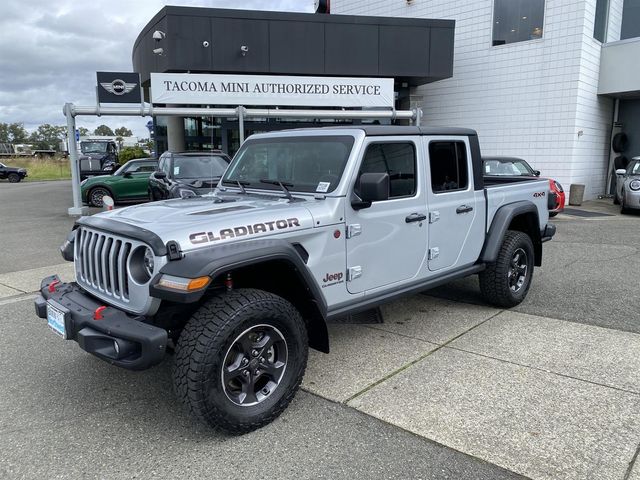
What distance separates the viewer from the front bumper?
2824 millimetres

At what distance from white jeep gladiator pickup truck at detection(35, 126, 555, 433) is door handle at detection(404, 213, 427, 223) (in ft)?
0.04

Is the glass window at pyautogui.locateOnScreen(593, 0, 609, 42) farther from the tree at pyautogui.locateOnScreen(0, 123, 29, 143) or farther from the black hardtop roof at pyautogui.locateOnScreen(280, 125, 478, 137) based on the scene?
the tree at pyautogui.locateOnScreen(0, 123, 29, 143)

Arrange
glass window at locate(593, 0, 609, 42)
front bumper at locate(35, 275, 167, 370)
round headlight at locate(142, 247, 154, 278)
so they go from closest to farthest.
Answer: front bumper at locate(35, 275, 167, 370)
round headlight at locate(142, 247, 154, 278)
glass window at locate(593, 0, 609, 42)

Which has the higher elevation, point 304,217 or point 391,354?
point 304,217

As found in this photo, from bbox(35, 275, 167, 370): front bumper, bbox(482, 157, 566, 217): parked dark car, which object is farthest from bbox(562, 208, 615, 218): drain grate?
bbox(35, 275, 167, 370): front bumper

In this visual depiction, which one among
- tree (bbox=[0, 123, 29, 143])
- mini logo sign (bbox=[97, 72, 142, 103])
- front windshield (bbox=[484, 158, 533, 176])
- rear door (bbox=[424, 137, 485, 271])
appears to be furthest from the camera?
tree (bbox=[0, 123, 29, 143])

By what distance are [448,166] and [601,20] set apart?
1498 centimetres

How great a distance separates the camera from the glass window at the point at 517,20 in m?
16.0

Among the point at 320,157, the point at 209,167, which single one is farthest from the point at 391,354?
the point at 209,167

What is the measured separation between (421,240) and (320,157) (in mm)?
1126

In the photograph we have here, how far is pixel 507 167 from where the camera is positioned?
40.7 feet

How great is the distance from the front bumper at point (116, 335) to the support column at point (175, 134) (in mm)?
15256

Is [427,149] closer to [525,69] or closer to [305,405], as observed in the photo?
[305,405]

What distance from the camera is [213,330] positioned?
2.92m
